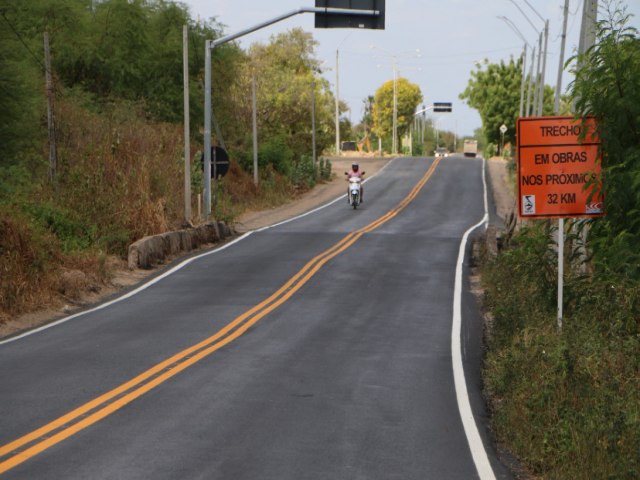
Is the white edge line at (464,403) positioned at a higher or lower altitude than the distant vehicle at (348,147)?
lower

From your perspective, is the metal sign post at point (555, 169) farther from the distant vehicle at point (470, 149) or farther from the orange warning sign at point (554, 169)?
the distant vehicle at point (470, 149)

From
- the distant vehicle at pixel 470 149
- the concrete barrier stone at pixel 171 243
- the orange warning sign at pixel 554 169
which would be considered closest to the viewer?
the orange warning sign at pixel 554 169

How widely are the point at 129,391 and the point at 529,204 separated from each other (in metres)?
5.94

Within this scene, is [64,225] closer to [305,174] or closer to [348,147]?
[305,174]

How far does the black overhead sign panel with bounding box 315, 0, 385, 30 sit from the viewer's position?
27031 mm

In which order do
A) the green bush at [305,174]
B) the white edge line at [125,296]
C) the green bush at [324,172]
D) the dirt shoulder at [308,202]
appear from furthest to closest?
the green bush at [324,172] → the green bush at [305,174] → the dirt shoulder at [308,202] → the white edge line at [125,296]

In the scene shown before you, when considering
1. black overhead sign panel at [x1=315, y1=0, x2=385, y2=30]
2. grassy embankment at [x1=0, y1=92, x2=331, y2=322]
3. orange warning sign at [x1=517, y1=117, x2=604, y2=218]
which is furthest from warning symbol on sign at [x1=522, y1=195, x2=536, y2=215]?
black overhead sign panel at [x1=315, y1=0, x2=385, y2=30]

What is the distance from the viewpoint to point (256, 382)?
11594 mm

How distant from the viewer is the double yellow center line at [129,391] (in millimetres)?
8422

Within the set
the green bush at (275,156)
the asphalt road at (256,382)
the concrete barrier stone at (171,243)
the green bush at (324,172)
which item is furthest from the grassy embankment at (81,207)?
the green bush at (324,172)

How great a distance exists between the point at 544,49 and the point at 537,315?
36.6 metres

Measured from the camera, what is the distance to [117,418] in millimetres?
9633

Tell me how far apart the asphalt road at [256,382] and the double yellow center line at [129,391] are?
0.02 metres

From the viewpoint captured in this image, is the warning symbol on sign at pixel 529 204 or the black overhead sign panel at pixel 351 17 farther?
the black overhead sign panel at pixel 351 17
